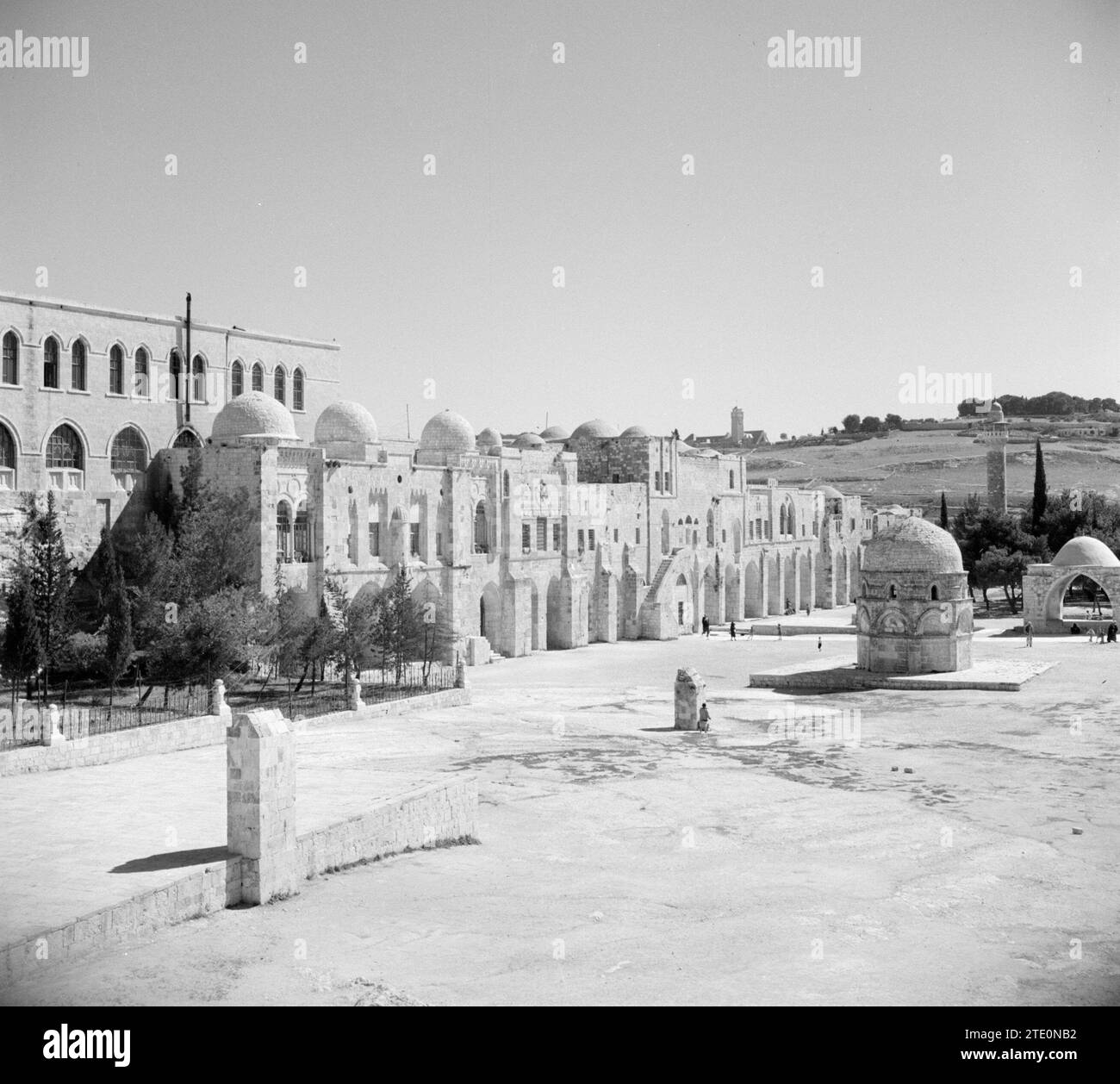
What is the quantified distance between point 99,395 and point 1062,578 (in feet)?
126

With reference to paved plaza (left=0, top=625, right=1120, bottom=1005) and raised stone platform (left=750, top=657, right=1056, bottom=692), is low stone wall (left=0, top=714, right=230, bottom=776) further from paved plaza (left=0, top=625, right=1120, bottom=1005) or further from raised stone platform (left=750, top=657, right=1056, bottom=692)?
raised stone platform (left=750, top=657, right=1056, bottom=692)

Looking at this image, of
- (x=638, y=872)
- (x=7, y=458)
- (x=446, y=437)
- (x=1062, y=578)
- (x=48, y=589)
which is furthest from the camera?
(x=1062, y=578)

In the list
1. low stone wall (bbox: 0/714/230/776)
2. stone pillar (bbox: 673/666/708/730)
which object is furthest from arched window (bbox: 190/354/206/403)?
stone pillar (bbox: 673/666/708/730)

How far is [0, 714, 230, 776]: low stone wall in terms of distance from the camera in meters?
20.9

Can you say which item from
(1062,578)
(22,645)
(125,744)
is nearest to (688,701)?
(125,744)

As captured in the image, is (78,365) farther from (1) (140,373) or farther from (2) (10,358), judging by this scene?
(2) (10,358)

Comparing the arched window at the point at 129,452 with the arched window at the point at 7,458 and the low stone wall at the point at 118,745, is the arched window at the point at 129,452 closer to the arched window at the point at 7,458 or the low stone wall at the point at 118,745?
the arched window at the point at 7,458

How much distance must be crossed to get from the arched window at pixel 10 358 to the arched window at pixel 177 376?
5.78 metres

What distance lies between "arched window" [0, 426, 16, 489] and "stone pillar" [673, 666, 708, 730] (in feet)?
65.1

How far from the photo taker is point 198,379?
141 feet
